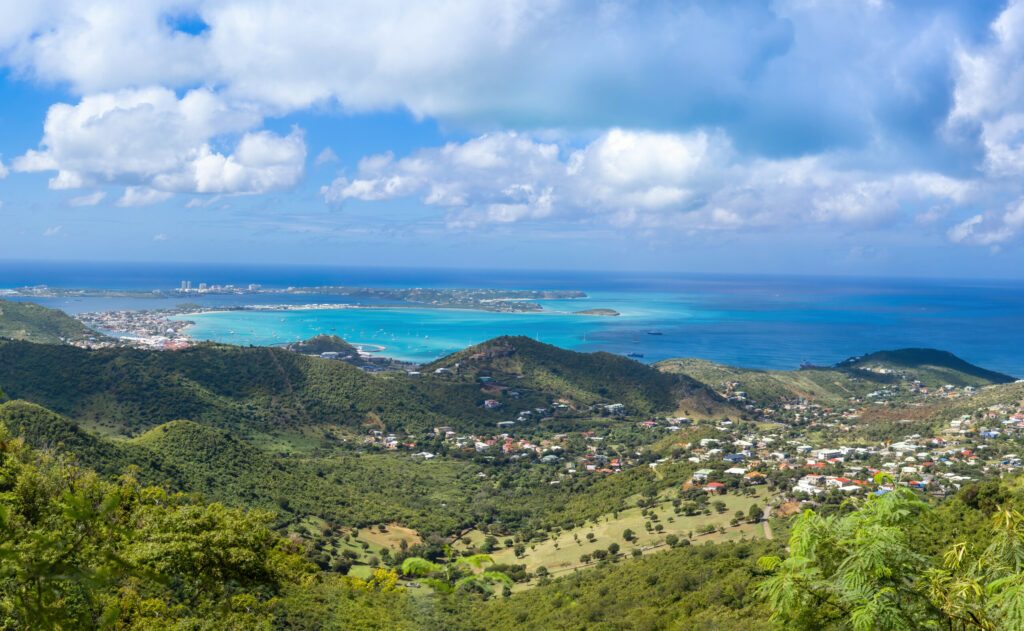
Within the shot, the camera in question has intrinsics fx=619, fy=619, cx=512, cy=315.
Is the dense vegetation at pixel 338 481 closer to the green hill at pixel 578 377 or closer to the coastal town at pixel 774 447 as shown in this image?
the coastal town at pixel 774 447

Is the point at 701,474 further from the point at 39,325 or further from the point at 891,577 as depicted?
the point at 39,325

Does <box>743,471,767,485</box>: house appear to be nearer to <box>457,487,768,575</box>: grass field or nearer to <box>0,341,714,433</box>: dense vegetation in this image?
<box>457,487,768,575</box>: grass field

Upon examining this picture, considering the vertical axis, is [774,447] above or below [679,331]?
below

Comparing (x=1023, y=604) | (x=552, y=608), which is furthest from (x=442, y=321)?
(x=1023, y=604)

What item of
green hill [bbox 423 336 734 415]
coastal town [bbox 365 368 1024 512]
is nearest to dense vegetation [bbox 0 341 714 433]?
green hill [bbox 423 336 734 415]

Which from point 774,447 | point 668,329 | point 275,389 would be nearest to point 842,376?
point 774,447

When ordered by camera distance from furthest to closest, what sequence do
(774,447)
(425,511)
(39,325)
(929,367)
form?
(39,325) → (929,367) → (774,447) → (425,511)

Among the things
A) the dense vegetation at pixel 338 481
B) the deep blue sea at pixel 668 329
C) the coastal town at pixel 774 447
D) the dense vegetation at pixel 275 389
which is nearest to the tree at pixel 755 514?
the coastal town at pixel 774 447

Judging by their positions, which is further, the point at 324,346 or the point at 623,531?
the point at 324,346
